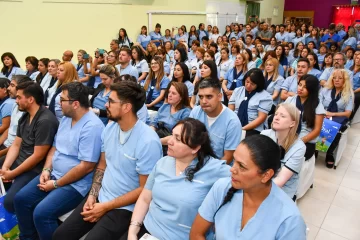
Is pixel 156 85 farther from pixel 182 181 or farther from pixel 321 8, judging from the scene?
pixel 321 8

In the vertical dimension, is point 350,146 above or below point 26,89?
below

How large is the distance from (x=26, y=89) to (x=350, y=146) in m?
4.02

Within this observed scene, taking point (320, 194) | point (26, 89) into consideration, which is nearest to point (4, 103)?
point (26, 89)

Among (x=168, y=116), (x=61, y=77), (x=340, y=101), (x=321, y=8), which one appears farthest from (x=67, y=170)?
(x=321, y=8)

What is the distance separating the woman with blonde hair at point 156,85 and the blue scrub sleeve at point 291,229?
283 centimetres

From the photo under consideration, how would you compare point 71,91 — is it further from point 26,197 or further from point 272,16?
point 272,16

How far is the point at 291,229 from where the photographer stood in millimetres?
1126

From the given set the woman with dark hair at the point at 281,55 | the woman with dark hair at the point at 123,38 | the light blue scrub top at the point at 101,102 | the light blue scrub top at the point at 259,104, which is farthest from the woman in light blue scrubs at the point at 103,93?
the woman with dark hair at the point at 123,38

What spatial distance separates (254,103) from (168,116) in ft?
3.03

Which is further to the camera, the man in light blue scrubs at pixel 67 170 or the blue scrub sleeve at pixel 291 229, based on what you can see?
the man in light blue scrubs at pixel 67 170

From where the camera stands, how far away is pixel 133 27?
26.6ft

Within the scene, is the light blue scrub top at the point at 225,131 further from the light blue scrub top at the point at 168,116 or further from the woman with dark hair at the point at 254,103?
the woman with dark hair at the point at 254,103

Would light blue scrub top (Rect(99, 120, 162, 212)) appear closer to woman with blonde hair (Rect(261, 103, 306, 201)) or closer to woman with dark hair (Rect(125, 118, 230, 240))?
woman with dark hair (Rect(125, 118, 230, 240))

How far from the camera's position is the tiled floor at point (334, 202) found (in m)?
2.28
